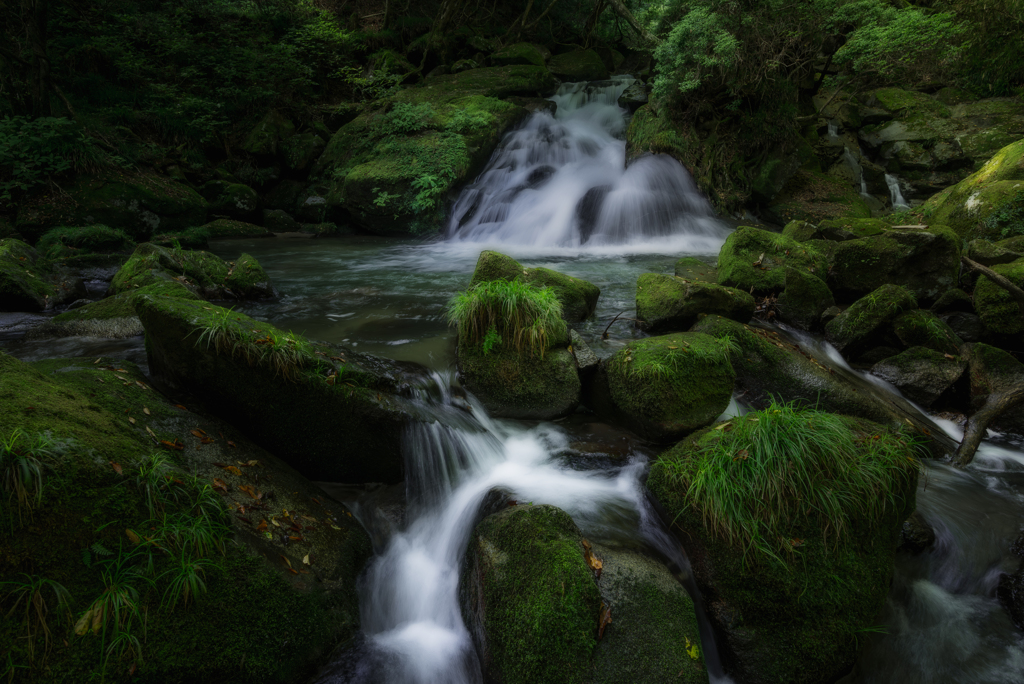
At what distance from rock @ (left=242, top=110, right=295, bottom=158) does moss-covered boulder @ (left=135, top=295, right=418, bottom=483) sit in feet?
40.7

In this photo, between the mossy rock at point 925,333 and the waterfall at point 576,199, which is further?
the waterfall at point 576,199

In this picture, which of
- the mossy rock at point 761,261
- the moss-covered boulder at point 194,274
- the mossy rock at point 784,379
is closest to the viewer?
the mossy rock at point 784,379

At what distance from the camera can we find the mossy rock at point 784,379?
4336 mm

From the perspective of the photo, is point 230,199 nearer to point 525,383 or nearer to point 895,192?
point 525,383

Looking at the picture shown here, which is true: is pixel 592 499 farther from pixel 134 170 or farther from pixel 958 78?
pixel 958 78

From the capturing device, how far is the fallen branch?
4.08m

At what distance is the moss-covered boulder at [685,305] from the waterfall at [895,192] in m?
10.9

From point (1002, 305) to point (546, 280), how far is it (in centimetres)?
515

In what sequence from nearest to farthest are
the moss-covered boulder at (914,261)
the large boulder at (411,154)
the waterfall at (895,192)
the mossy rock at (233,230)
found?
the moss-covered boulder at (914,261) < the mossy rock at (233,230) < the large boulder at (411,154) < the waterfall at (895,192)

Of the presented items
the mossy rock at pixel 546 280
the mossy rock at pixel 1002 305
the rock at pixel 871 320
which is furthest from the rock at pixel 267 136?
the mossy rock at pixel 1002 305

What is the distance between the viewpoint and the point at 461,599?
9.91 feet

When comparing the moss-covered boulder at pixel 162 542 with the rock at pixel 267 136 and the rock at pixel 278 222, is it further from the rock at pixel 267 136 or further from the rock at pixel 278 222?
the rock at pixel 267 136

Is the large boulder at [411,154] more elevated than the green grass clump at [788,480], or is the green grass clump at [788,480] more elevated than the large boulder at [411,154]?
the large boulder at [411,154]

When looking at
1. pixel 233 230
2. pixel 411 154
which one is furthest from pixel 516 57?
pixel 233 230
